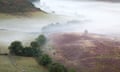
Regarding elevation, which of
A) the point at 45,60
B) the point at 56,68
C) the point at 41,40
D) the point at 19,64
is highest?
the point at 41,40

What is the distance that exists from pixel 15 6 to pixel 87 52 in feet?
269

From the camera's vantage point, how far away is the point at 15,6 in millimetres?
175875

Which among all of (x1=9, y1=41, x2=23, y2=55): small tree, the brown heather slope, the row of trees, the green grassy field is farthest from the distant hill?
the green grassy field

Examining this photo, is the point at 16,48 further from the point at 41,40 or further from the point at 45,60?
the point at 41,40

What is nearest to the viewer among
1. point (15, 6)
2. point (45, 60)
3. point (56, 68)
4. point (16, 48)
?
point (56, 68)

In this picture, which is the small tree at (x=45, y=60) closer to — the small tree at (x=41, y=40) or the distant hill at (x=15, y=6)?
the small tree at (x=41, y=40)

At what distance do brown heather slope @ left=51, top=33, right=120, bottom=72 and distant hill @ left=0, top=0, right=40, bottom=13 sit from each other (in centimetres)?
5258

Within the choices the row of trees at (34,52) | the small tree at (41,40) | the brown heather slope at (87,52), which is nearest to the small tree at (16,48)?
the row of trees at (34,52)

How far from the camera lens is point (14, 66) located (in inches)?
3511

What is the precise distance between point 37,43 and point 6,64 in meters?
18.4

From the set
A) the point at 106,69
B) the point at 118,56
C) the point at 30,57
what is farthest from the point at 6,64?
the point at 118,56

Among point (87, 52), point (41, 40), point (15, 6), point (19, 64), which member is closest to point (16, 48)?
point (19, 64)

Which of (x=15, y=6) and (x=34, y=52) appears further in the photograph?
(x=15, y=6)

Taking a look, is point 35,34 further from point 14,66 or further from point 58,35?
point 14,66
